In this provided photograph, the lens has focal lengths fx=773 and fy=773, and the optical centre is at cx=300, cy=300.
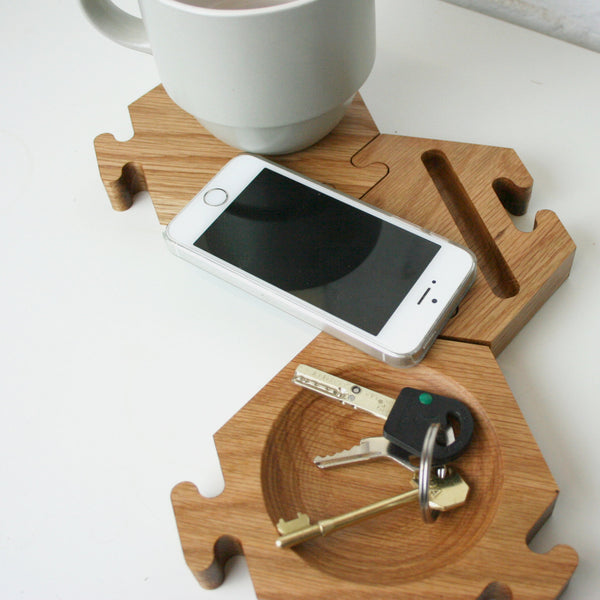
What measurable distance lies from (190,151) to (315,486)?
262 millimetres

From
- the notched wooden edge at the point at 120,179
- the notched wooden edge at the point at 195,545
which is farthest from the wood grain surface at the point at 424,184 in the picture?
the notched wooden edge at the point at 195,545

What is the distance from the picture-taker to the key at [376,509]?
0.39 m

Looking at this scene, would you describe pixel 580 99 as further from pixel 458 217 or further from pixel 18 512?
pixel 18 512

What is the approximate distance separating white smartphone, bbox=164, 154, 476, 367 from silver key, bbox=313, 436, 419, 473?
49 millimetres

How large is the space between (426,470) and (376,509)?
4cm

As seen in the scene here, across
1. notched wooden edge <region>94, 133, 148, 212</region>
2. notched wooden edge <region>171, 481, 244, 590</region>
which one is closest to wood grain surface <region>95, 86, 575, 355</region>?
notched wooden edge <region>94, 133, 148, 212</region>

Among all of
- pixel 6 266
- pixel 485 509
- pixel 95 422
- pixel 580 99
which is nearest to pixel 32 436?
pixel 95 422

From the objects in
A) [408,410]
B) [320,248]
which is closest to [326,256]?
[320,248]

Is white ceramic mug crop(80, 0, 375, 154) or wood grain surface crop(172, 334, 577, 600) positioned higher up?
white ceramic mug crop(80, 0, 375, 154)

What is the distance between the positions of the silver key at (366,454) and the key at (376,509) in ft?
0.06

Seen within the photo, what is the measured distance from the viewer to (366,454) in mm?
422

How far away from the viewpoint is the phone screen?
462 millimetres

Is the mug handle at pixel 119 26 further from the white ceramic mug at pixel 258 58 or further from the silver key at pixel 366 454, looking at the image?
the silver key at pixel 366 454

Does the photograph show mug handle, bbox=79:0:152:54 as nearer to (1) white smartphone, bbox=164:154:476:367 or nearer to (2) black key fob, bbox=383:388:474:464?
(1) white smartphone, bbox=164:154:476:367
